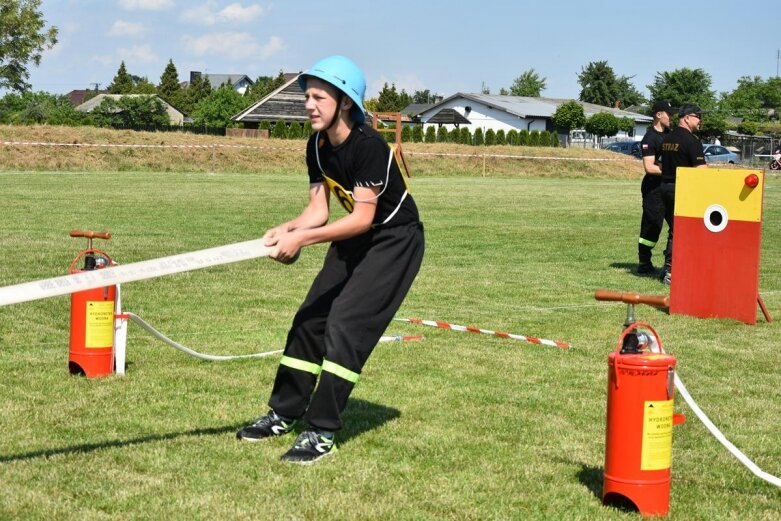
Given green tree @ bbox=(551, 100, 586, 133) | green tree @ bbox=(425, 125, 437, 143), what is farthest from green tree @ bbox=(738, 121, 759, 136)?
green tree @ bbox=(425, 125, 437, 143)

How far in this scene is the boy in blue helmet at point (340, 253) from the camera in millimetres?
5398

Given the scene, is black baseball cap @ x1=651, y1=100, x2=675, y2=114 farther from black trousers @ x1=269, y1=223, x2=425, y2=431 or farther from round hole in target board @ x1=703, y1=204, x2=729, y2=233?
black trousers @ x1=269, y1=223, x2=425, y2=431

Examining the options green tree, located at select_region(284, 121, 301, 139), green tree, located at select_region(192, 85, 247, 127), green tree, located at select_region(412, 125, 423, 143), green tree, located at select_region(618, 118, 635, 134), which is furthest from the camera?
green tree, located at select_region(192, 85, 247, 127)

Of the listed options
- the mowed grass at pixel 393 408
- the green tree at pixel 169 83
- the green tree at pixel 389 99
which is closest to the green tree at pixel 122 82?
the green tree at pixel 169 83

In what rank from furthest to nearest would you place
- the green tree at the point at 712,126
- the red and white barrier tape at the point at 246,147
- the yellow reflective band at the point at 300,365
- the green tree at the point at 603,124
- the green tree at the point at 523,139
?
1. the green tree at the point at 712,126
2. the green tree at the point at 603,124
3. the green tree at the point at 523,139
4. the red and white barrier tape at the point at 246,147
5. the yellow reflective band at the point at 300,365

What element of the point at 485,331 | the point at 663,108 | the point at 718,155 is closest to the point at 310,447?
the point at 485,331

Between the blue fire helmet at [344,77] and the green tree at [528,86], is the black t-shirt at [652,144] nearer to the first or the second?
the blue fire helmet at [344,77]

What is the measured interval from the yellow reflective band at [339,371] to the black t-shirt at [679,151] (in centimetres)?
820

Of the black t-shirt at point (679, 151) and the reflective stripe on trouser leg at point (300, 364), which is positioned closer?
the reflective stripe on trouser leg at point (300, 364)

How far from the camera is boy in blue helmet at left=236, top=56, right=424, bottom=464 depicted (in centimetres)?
540

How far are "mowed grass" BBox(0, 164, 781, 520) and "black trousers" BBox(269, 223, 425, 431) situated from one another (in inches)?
12.2

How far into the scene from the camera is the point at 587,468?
561 centimetres

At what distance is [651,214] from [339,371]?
956 centimetres

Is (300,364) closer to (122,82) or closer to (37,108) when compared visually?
(37,108)
